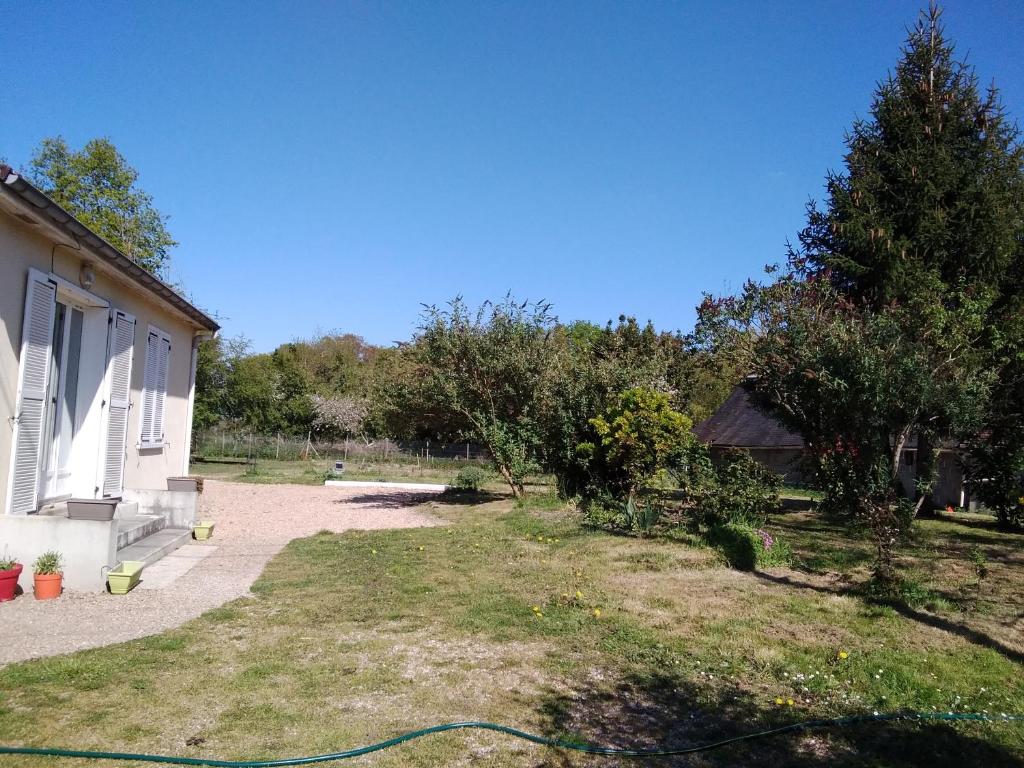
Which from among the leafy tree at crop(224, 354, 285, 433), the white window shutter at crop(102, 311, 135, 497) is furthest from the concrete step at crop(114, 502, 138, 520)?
the leafy tree at crop(224, 354, 285, 433)

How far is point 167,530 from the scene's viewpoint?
10.2 m

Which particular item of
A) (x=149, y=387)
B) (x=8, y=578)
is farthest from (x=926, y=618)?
(x=149, y=387)

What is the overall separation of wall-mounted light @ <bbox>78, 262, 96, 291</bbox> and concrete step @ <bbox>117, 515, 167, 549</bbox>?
2.80 metres

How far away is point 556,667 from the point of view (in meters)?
5.14

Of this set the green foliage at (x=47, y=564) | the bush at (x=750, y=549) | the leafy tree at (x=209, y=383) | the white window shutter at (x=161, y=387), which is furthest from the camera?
the leafy tree at (x=209, y=383)

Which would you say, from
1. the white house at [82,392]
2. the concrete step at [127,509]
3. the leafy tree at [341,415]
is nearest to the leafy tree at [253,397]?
the leafy tree at [341,415]

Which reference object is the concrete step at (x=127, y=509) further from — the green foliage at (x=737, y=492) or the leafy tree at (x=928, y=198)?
the leafy tree at (x=928, y=198)

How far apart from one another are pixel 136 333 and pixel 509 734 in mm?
8656

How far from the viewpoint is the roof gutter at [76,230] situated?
6.00m

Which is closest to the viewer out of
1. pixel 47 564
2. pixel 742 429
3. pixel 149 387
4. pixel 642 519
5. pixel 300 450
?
pixel 47 564

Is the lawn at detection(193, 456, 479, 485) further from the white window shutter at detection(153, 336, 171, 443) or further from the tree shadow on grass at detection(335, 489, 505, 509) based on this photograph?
the white window shutter at detection(153, 336, 171, 443)

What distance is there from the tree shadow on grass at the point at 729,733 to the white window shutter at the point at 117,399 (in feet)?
23.8

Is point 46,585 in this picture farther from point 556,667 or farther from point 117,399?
point 556,667

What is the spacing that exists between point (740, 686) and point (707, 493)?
6376mm
